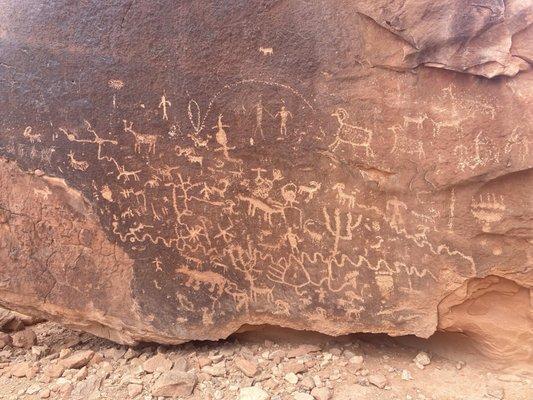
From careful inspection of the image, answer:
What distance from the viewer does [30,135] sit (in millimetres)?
3156

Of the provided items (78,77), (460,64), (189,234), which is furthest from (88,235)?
(460,64)

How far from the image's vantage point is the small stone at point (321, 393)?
288 centimetres

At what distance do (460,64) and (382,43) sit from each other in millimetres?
370

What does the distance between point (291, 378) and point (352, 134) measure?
1333 mm

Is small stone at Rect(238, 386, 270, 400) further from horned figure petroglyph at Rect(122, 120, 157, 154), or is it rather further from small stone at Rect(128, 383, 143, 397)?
horned figure petroglyph at Rect(122, 120, 157, 154)

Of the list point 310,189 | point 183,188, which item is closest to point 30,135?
point 183,188

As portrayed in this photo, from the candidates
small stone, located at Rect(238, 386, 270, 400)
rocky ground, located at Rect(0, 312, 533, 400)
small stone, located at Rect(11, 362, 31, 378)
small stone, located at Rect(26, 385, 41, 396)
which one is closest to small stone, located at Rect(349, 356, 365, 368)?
rocky ground, located at Rect(0, 312, 533, 400)

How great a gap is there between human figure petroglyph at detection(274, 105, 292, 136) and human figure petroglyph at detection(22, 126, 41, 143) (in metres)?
1.35

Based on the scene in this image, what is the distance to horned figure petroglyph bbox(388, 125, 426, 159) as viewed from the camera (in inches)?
107

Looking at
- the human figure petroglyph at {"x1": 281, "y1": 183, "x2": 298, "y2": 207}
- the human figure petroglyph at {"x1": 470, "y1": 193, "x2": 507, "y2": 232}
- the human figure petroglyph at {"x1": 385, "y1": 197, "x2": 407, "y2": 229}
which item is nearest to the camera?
the human figure petroglyph at {"x1": 470, "y1": 193, "x2": 507, "y2": 232}

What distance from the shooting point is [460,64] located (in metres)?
2.58

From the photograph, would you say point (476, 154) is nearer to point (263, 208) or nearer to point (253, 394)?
point (263, 208)

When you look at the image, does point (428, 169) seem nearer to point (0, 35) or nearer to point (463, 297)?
point (463, 297)

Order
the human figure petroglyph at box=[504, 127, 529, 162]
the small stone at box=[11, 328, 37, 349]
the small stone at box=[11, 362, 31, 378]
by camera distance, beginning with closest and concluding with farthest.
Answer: the human figure petroglyph at box=[504, 127, 529, 162], the small stone at box=[11, 362, 31, 378], the small stone at box=[11, 328, 37, 349]
